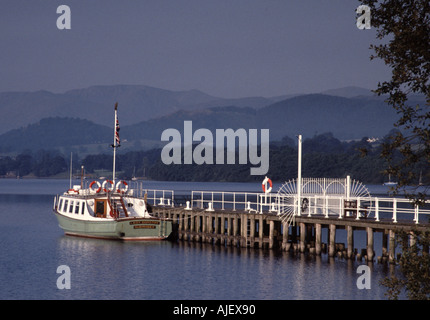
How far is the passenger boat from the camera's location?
2116 inches

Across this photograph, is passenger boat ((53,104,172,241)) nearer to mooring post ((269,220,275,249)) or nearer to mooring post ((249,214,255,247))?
mooring post ((249,214,255,247))

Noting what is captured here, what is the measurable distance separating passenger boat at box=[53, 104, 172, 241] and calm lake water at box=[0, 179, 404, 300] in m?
0.85

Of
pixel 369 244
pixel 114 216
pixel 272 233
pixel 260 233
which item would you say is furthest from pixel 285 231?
pixel 114 216

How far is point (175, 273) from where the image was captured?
141 ft

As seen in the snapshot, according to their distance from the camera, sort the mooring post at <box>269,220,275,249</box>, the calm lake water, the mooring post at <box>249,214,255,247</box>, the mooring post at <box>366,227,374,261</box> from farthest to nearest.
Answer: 1. the mooring post at <box>249,214,255,247</box>
2. the mooring post at <box>269,220,275,249</box>
3. the mooring post at <box>366,227,374,261</box>
4. the calm lake water

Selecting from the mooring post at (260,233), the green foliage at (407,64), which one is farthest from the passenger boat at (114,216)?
the green foliage at (407,64)

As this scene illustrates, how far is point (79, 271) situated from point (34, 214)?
195ft

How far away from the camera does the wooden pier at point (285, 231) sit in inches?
1619

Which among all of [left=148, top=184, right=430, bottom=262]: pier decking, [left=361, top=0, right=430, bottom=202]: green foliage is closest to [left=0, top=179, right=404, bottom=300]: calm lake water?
→ [left=148, top=184, right=430, bottom=262]: pier decking

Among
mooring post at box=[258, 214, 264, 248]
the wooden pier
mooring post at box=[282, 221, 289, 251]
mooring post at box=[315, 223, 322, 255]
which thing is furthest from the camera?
mooring post at box=[258, 214, 264, 248]

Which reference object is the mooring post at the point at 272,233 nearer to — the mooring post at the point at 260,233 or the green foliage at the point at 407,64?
the mooring post at the point at 260,233
